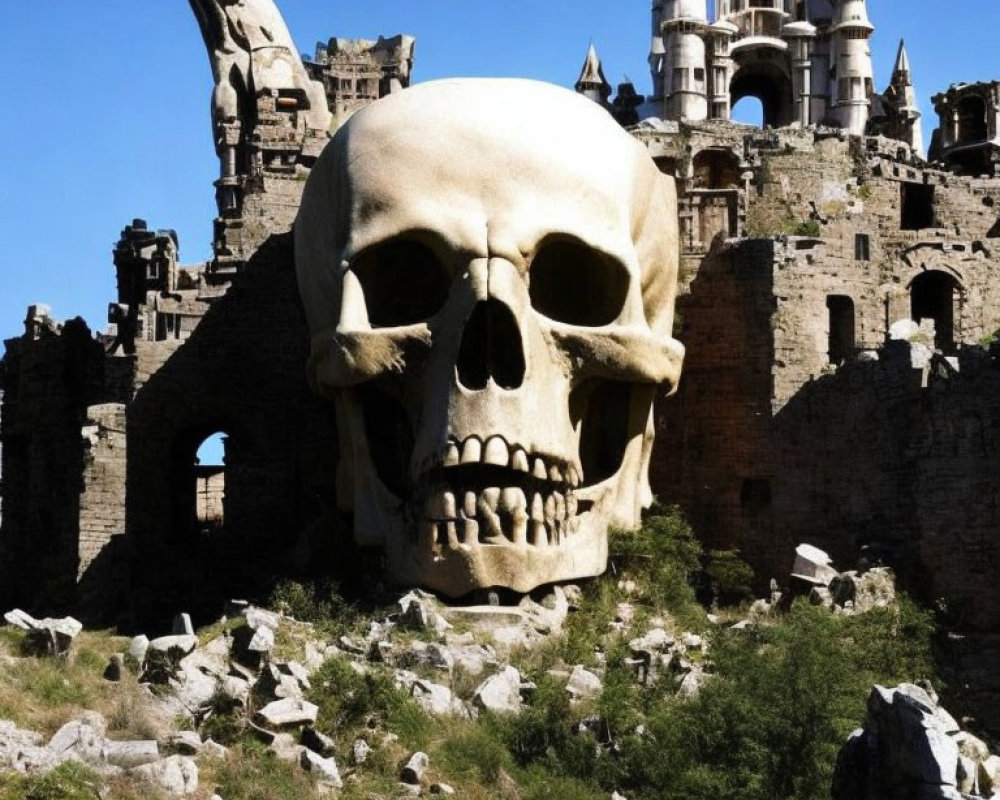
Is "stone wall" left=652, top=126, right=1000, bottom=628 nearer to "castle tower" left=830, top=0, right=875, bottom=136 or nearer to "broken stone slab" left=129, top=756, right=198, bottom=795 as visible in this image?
"broken stone slab" left=129, top=756, right=198, bottom=795

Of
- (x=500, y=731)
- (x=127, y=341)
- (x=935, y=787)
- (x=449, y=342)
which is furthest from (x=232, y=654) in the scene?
(x=127, y=341)

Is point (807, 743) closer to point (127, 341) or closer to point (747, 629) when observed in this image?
point (747, 629)

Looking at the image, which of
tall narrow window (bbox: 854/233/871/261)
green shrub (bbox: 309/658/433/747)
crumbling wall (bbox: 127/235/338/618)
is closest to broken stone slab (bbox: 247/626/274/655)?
green shrub (bbox: 309/658/433/747)

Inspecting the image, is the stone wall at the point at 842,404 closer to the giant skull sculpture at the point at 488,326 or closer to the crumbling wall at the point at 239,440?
the giant skull sculpture at the point at 488,326

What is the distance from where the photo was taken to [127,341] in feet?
125

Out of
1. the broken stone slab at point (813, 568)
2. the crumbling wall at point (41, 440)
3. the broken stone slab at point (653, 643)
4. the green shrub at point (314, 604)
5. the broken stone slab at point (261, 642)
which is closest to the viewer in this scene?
the broken stone slab at point (261, 642)

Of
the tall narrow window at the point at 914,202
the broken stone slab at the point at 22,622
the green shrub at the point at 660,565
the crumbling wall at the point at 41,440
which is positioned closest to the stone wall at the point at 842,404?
the tall narrow window at the point at 914,202

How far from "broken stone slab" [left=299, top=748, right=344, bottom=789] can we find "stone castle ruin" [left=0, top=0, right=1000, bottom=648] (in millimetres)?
7949

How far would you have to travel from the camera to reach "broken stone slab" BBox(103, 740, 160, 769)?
82.1 feet

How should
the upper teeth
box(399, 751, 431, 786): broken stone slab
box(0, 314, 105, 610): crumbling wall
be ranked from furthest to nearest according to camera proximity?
box(0, 314, 105, 610): crumbling wall < the upper teeth < box(399, 751, 431, 786): broken stone slab

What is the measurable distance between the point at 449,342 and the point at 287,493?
6.90 meters

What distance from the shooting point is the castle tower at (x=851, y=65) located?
6338 centimetres

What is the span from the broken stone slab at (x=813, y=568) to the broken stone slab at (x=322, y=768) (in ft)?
25.9

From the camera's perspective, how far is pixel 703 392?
3600cm
